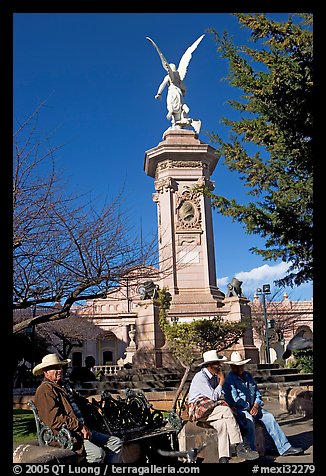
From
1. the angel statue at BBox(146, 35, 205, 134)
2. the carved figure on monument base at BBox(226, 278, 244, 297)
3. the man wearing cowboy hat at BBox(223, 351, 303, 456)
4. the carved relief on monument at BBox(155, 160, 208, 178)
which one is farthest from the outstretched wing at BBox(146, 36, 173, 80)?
the man wearing cowboy hat at BBox(223, 351, 303, 456)

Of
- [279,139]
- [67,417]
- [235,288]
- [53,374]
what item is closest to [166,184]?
[235,288]

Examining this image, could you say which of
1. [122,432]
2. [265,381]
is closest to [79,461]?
[122,432]

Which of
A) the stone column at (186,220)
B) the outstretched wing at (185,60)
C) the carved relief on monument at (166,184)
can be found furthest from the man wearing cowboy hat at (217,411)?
the outstretched wing at (185,60)

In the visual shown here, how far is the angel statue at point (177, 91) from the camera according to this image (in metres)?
23.6

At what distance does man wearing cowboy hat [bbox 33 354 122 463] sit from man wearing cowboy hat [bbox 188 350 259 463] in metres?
1.20

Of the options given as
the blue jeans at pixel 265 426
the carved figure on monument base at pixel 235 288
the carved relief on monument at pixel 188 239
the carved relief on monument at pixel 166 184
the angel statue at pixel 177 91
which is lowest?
the blue jeans at pixel 265 426

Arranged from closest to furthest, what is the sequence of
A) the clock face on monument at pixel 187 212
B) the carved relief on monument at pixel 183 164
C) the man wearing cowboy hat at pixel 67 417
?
the man wearing cowboy hat at pixel 67 417 < the clock face on monument at pixel 187 212 < the carved relief on monument at pixel 183 164

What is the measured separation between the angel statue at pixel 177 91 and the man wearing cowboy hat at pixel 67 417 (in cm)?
1892

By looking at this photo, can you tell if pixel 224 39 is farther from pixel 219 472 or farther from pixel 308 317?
pixel 308 317

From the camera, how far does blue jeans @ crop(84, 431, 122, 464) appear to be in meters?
5.05

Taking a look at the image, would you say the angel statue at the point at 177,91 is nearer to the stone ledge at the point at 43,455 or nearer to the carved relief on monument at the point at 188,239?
the carved relief on monument at the point at 188,239

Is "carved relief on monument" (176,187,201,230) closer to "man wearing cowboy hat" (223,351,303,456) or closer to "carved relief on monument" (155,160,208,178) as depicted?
"carved relief on monument" (155,160,208,178)

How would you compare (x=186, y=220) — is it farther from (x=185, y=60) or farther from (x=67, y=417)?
(x=67, y=417)
